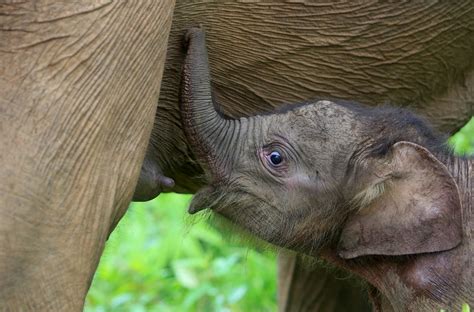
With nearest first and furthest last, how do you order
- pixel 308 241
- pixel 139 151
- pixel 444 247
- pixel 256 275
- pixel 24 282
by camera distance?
pixel 24 282 → pixel 139 151 → pixel 444 247 → pixel 308 241 → pixel 256 275

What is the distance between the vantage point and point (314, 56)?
4910 mm

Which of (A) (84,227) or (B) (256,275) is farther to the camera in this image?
(B) (256,275)

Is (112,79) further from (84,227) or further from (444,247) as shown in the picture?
(444,247)

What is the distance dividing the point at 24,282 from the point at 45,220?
0.18 metres

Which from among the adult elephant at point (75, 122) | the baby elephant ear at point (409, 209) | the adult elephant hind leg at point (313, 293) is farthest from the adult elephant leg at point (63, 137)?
the adult elephant hind leg at point (313, 293)

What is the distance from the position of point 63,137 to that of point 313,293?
8.68 ft

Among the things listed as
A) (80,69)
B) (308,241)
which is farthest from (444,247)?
(80,69)

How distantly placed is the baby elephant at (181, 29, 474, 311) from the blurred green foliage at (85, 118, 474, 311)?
5.71 feet

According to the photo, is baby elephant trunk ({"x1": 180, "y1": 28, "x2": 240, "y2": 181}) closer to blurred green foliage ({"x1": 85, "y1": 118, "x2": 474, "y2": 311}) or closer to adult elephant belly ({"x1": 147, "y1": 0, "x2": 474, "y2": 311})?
adult elephant belly ({"x1": 147, "y1": 0, "x2": 474, "y2": 311})

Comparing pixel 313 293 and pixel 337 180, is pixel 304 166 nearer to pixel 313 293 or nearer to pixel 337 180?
pixel 337 180

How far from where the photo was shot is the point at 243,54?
4766mm

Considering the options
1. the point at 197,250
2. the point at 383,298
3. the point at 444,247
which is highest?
the point at 444,247

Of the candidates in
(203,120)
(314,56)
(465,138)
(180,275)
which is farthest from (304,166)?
(465,138)

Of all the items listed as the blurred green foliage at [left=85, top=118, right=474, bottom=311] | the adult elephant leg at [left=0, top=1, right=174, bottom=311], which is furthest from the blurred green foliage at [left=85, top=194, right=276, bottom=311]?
the adult elephant leg at [left=0, top=1, right=174, bottom=311]
